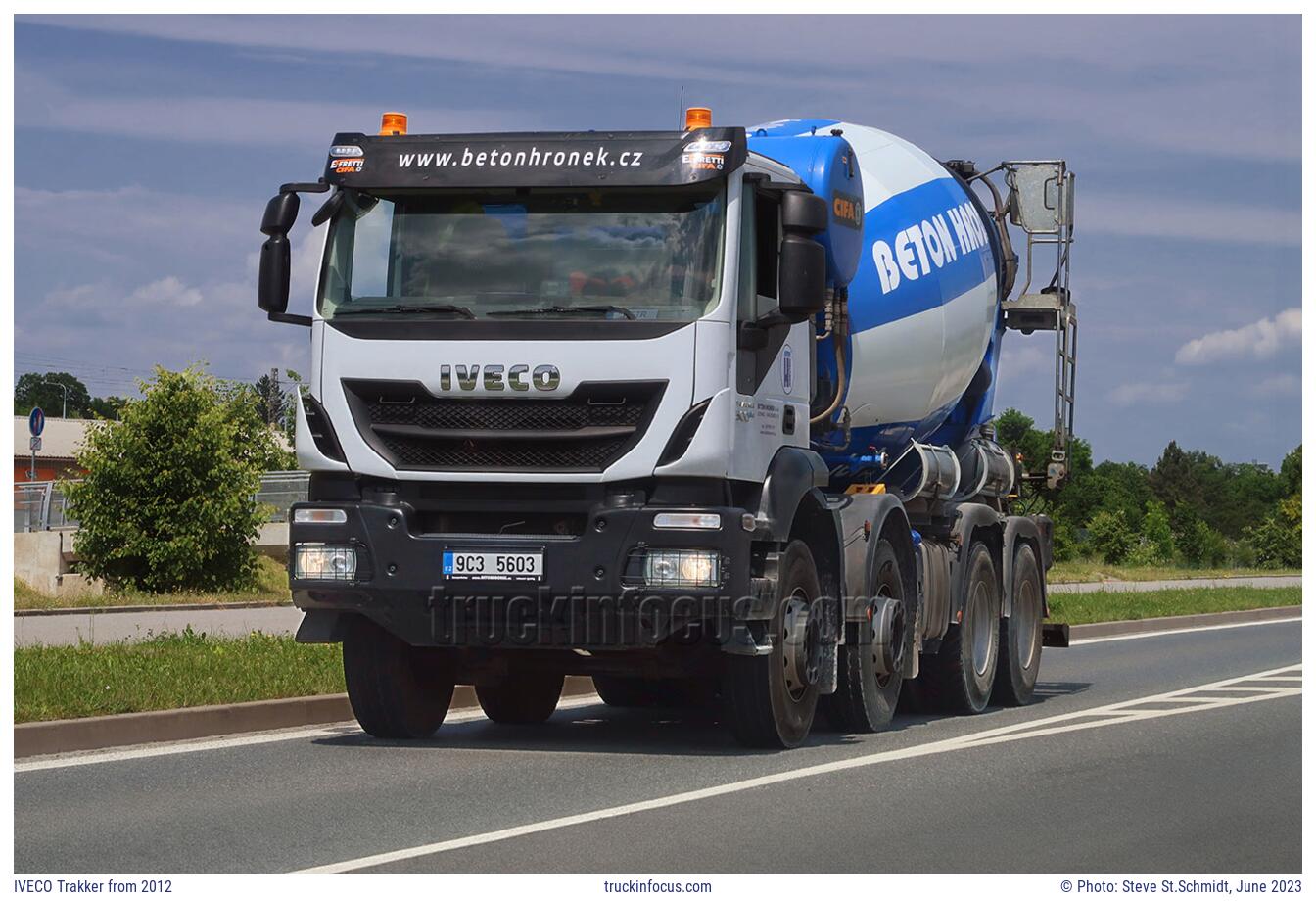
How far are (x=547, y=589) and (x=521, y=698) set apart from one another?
298 centimetres

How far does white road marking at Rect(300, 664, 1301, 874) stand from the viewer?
7.85 m

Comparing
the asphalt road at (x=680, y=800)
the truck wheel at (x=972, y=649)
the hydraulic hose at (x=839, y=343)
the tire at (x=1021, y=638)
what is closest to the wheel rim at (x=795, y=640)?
the asphalt road at (x=680, y=800)

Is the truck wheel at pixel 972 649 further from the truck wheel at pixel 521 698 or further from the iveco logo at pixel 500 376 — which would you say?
the iveco logo at pixel 500 376

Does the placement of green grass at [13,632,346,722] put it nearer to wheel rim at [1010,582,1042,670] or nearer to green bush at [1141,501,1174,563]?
wheel rim at [1010,582,1042,670]

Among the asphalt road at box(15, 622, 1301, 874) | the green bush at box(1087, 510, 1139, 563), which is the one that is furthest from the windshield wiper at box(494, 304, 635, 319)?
the green bush at box(1087, 510, 1139, 563)

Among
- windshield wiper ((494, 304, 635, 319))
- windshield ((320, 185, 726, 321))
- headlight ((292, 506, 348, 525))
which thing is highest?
windshield ((320, 185, 726, 321))

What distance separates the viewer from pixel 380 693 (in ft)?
38.7

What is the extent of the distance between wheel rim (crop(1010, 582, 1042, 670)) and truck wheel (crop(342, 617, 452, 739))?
229 inches

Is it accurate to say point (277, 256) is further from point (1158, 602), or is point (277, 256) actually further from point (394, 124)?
point (1158, 602)

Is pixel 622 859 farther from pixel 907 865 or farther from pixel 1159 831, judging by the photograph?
pixel 1159 831

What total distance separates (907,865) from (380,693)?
4.96 m

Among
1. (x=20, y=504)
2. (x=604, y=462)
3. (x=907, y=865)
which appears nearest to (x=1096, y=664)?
(x=604, y=462)

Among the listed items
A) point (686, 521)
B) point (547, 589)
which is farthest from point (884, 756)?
→ point (547, 589)

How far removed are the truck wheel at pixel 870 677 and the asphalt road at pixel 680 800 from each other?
269 mm
